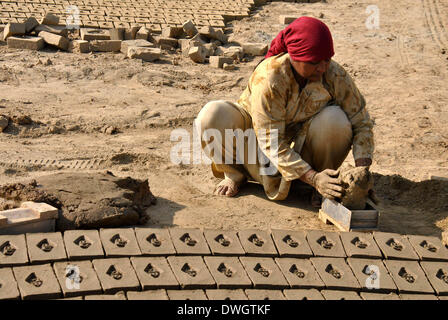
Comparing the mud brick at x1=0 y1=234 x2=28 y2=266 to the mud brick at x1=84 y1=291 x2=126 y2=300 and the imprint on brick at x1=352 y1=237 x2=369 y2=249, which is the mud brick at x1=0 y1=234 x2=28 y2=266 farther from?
the imprint on brick at x1=352 y1=237 x2=369 y2=249

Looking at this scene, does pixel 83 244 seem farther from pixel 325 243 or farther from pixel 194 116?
pixel 194 116

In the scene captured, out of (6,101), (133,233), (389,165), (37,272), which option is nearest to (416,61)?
(389,165)

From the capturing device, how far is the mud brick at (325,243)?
4430mm

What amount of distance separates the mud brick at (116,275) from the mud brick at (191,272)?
0.27 metres

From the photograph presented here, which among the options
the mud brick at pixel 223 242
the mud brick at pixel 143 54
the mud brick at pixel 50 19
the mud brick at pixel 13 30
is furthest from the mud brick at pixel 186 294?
the mud brick at pixel 50 19

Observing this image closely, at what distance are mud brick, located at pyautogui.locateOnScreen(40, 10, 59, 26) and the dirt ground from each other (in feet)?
3.17

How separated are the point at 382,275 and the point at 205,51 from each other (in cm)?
629

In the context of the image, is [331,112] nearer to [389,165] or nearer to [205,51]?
[389,165]

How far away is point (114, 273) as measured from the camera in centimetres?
409

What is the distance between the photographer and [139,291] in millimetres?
3975

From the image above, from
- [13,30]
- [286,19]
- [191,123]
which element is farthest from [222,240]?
[286,19]

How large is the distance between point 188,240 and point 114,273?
588 millimetres

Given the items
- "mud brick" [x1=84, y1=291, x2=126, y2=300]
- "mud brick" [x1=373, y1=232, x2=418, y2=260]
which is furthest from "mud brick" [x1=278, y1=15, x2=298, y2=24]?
"mud brick" [x1=84, y1=291, x2=126, y2=300]

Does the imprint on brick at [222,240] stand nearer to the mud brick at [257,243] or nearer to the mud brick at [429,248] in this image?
the mud brick at [257,243]
